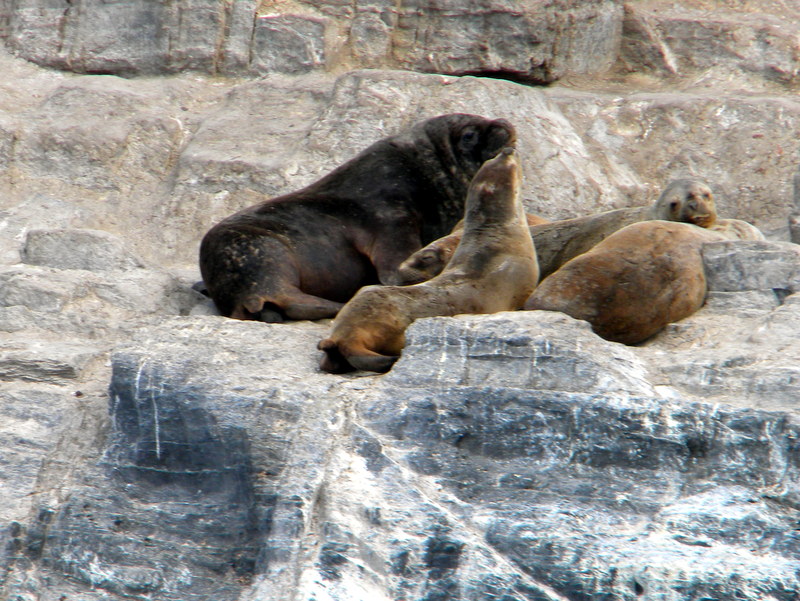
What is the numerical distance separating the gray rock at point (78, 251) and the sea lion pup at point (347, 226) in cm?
71

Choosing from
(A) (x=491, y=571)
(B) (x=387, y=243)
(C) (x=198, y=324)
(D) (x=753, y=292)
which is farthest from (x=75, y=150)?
(A) (x=491, y=571)

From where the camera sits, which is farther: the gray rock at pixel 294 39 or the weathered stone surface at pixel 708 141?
the gray rock at pixel 294 39

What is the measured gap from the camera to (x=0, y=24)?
8539 mm

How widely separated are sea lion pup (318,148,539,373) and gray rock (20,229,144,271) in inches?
83.7

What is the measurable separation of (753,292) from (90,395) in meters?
2.82

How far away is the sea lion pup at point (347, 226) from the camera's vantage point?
5.56 metres

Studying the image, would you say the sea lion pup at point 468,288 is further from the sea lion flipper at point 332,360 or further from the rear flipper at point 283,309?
the rear flipper at point 283,309

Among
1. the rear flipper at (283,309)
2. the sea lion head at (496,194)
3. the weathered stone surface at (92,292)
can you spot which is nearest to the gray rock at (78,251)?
the weathered stone surface at (92,292)

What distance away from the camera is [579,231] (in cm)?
564

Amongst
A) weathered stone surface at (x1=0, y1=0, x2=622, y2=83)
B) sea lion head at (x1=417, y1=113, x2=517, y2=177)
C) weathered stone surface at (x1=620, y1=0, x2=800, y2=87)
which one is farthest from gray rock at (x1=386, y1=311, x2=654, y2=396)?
weathered stone surface at (x1=620, y1=0, x2=800, y2=87)

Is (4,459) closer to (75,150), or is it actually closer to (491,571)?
(491,571)

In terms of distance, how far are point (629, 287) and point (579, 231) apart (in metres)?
1.18

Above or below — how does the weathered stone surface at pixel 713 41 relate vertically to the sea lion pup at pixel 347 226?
above

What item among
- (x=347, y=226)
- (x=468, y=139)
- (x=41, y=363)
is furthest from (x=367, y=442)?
(x=468, y=139)
